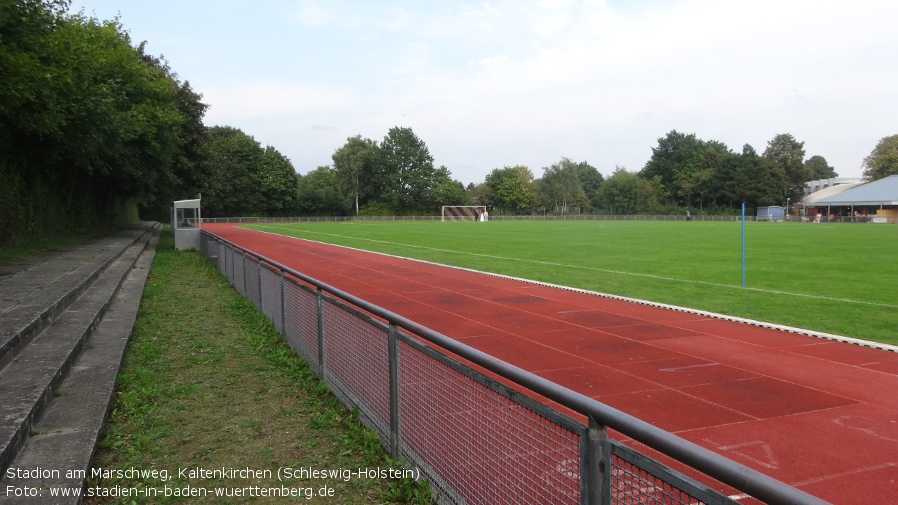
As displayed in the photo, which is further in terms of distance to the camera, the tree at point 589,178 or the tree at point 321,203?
the tree at point 589,178

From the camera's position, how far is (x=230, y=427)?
523 cm

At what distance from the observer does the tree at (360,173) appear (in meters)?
95.9

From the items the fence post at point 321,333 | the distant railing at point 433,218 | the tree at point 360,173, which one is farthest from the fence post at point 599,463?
the tree at point 360,173

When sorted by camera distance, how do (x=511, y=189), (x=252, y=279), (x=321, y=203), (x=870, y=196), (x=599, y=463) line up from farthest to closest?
(x=511, y=189), (x=321, y=203), (x=870, y=196), (x=252, y=279), (x=599, y=463)

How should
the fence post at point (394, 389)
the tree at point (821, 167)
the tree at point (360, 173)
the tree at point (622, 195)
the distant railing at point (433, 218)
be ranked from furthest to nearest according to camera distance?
the tree at point (821, 167) → the tree at point (622, 195) → the tree at point (360, 173) → the distant railing at point (433, 218) → the fence post at point (394, 389)

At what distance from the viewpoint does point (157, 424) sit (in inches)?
207

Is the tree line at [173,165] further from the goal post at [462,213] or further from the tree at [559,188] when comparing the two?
the goal post at [462,213]

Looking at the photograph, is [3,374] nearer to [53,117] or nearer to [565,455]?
[565,455]

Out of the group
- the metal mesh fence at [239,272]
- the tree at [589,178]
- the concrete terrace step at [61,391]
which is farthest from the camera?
the tree at [589,178]

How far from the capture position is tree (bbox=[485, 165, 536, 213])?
348ft

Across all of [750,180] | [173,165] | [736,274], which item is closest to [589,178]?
[750,180]

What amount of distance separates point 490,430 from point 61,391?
173 inches

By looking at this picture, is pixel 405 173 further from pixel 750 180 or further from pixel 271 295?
pixel 271 295

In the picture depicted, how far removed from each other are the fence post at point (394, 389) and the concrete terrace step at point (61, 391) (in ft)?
6.38
